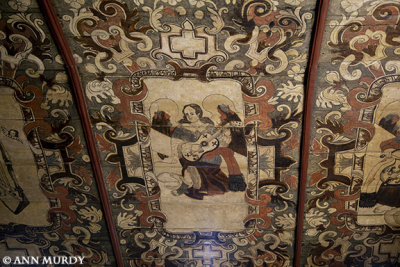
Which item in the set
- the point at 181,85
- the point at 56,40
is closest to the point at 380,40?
the point at 181,85

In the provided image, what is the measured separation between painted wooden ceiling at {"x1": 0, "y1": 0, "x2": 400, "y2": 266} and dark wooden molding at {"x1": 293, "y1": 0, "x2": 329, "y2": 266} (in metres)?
0.01

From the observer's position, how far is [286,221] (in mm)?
5102

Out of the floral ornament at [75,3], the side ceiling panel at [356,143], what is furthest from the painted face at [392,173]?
the floral ornament at [75,3]

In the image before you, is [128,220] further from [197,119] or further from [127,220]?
[197,119]

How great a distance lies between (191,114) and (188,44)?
788 mm

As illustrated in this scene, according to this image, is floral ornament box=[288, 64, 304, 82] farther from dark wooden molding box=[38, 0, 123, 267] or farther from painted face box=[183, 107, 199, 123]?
dark wooden molding box=[38, 0, 123, 267]

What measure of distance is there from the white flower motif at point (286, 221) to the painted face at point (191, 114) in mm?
1684

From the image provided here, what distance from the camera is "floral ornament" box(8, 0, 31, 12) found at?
3.79 meters

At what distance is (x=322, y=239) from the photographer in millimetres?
5195

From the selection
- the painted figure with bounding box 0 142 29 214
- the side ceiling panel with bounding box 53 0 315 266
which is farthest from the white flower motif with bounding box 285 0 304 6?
the painted figure with bounding box 0 142 29 214

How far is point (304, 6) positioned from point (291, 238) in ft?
9.52

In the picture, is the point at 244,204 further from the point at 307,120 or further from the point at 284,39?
the point at 284,39

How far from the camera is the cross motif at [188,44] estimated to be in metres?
3.97

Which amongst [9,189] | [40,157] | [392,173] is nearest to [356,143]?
[392,173]
